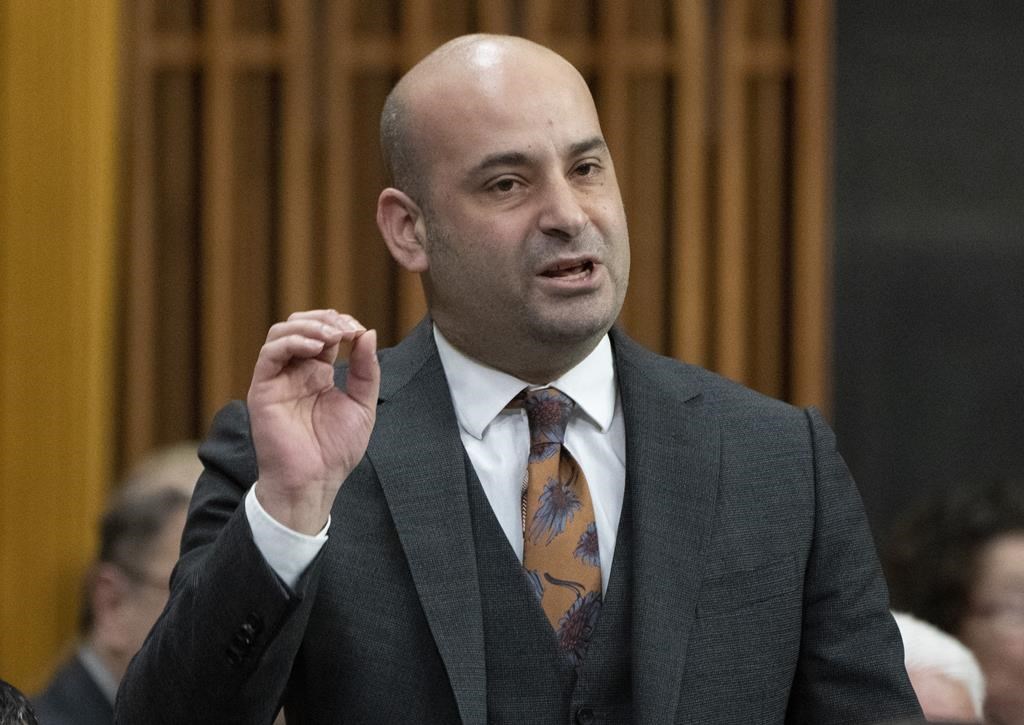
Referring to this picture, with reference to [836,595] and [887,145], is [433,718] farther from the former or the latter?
[887,145]

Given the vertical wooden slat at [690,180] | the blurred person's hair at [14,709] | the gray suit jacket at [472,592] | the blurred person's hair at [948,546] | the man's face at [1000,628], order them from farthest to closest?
1. the vertical wooden slat at [690,180]
2. the blurred person's hair at [948,546]
3. the man's face at [1000,628]
4. the gray suit jacket at [472,592]
5. the blurred person's hair at [14,709]

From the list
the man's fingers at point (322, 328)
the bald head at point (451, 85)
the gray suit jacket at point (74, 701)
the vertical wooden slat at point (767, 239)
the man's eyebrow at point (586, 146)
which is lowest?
the gray suit jacket at point (74, 701)

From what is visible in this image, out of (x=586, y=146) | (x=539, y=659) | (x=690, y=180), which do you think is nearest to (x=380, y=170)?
(x=690, y=180)

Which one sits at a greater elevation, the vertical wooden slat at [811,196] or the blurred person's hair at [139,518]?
the vertical wooden slat at [811,196]

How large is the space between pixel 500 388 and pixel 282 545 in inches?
14.0

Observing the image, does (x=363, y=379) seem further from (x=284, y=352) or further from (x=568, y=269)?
(x=568, y=269)

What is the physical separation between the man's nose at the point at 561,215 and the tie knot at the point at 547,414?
18cm

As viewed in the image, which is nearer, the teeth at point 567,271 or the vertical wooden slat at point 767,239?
the teeth at point 567,271

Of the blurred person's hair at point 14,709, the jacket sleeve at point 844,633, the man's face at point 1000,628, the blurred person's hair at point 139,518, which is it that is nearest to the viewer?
the blurred person's hair at point 14,709

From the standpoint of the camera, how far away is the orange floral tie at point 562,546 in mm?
1771

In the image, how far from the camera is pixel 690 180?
3.94 metres

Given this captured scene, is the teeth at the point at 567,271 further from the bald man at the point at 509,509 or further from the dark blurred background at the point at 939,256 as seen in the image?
the dark blurred background at the point at 939,256

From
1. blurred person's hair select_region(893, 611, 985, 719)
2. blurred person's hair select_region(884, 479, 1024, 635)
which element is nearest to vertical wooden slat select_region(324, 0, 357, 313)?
blurred person's hair select_region(884, 479, 1024, 635)

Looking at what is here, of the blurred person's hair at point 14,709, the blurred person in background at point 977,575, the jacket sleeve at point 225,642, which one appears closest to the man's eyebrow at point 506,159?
the jacket sleeve at point 225,642
